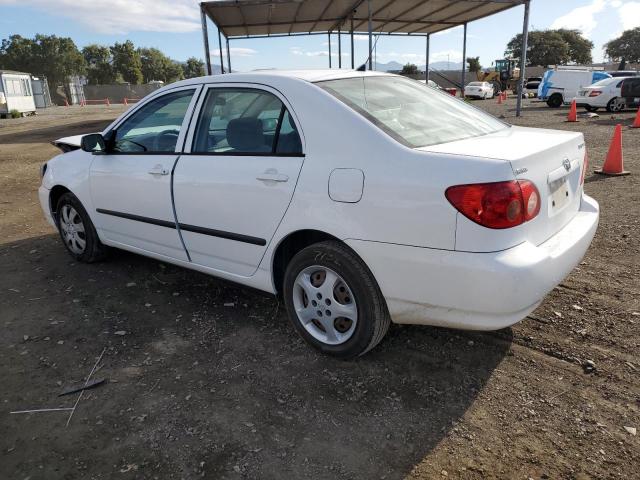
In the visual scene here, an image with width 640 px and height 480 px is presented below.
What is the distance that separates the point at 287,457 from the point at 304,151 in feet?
5.23

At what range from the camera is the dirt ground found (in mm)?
2203

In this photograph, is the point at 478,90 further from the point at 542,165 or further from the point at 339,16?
the point at 542,165

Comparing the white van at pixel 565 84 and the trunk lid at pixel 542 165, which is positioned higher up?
the white van at pixel 565 84

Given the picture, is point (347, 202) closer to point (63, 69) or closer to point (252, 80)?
point (252, 80)

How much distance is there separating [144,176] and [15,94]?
34.1 metres

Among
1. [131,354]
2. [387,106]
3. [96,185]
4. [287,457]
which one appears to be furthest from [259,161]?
[96,185]

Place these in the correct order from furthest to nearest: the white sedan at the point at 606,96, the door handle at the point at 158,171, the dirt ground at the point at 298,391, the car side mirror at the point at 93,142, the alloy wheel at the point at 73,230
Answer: the white sedan at the point at 606,96
the alloy wheel at the point at 73,230
the car side mirror at the point at 93,142
the door handle at the point at 158,171
the dirt ground at the point at 298,391

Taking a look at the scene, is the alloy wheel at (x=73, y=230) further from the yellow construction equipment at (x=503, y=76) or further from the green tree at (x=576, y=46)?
the green tree at (x=576, y=46)

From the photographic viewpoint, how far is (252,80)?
3205mm

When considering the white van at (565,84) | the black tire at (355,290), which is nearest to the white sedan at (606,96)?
the white van at (565,84)

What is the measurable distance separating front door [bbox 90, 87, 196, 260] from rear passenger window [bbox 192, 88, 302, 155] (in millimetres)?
194

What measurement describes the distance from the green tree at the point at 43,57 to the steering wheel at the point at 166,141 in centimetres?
7980

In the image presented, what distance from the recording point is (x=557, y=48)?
75438mm

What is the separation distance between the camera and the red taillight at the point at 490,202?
2.25 meters
